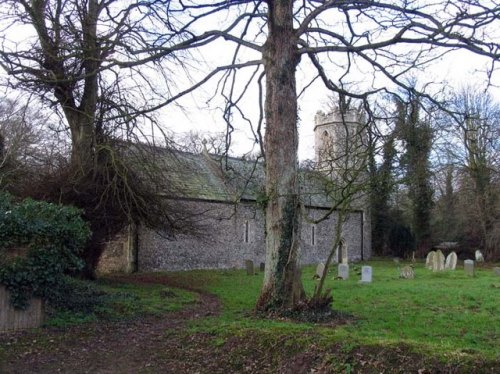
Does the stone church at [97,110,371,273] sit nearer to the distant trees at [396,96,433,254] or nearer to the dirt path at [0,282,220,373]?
the distant trees at [396,96,433,254]

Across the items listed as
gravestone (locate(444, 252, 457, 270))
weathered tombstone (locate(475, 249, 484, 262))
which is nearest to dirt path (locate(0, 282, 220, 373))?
gravestone (locate(444, 252, 457, 270))

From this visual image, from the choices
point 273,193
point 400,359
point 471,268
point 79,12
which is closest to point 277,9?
A: point 273,193

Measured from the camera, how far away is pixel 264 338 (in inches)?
289

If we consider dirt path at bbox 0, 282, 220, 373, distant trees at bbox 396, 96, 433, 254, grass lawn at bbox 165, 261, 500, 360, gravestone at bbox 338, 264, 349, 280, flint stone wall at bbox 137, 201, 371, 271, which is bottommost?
dirt path at bbox 0, 282, 220, 373

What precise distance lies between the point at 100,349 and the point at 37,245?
275 cm

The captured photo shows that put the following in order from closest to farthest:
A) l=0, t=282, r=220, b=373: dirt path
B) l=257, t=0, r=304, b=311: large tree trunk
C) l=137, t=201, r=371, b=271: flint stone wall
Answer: l=0, t=282, r=220, b=373: dirt path, l=257, t=0, r=304, b=311: large tree trunk, l=137, t=201, r=371, b=271: flint stone wall

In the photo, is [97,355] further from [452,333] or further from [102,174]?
[102,174]

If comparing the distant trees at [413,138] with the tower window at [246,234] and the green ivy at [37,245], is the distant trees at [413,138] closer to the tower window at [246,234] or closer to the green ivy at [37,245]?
the green ivy at [37,245]

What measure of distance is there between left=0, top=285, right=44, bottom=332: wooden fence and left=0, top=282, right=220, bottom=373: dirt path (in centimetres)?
41

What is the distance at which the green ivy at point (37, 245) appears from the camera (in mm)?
9703

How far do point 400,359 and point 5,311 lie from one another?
287 inches

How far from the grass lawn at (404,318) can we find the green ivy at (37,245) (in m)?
3.00

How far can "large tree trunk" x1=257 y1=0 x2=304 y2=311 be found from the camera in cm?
1087

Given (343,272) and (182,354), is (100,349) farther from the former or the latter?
(343,272)
